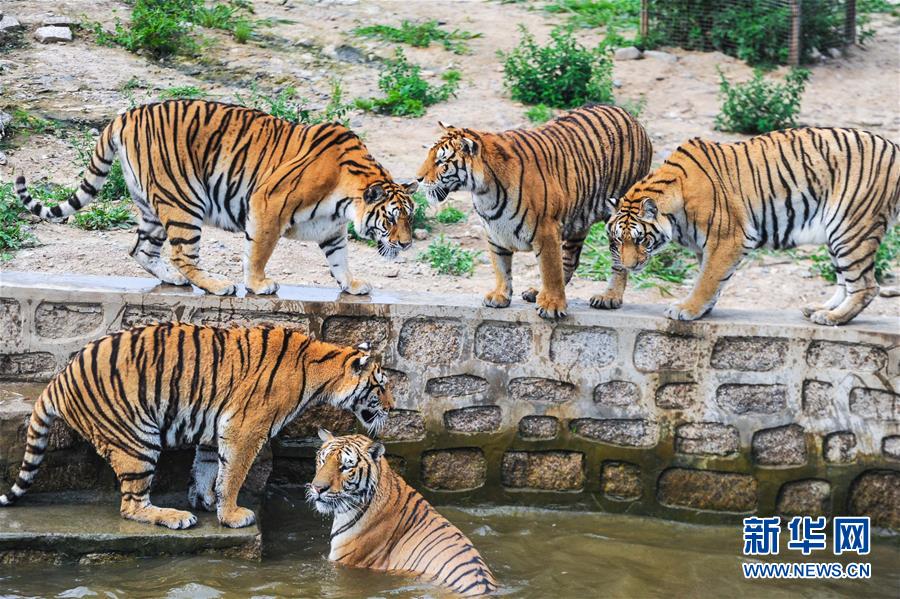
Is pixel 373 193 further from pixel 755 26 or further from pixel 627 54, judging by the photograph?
pixel 755 26

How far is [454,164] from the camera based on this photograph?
236 inches

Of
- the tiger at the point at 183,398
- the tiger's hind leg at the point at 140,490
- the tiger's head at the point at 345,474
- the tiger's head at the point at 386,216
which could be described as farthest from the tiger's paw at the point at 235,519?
the tiger's head at the point at 386,216

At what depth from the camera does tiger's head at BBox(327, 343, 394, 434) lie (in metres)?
5.60

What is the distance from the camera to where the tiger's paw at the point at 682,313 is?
614 cm

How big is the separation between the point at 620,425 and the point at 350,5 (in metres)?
8.11

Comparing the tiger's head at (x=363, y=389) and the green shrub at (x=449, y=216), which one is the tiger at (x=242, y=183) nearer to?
the tiger's head at (x=363, y=389)

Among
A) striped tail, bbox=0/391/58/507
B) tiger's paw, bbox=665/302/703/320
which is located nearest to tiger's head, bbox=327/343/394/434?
striped tail, bbox=0/391/58/507

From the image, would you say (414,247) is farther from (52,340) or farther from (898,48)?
(898,48)

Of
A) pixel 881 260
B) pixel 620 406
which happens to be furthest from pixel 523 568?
pixel 881 260

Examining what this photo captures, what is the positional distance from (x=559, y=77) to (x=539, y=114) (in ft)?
2.25

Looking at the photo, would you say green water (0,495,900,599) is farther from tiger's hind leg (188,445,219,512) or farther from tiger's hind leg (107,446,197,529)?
tiger's hind leg (188,445,219,512)

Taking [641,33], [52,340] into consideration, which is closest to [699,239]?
[52,340]

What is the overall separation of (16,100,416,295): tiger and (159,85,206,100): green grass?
3765 mm

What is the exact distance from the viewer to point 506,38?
12578 mm
